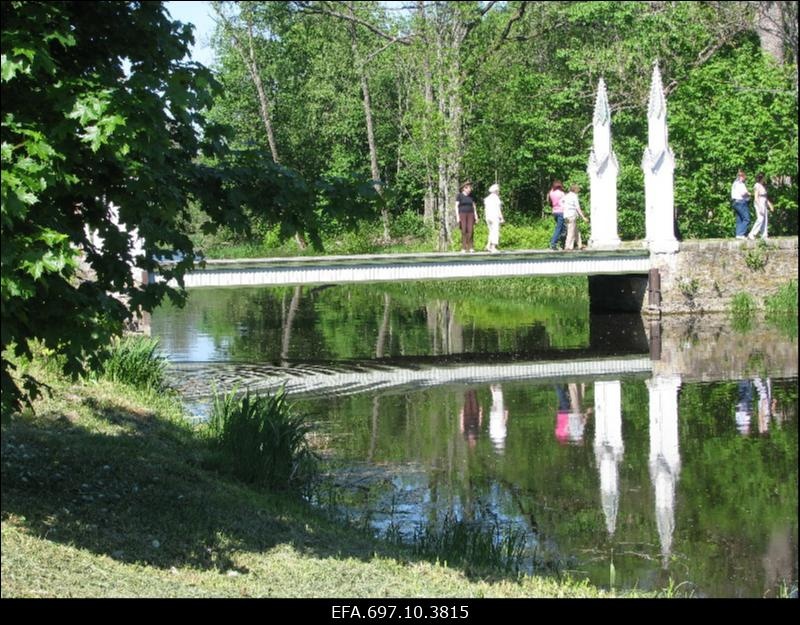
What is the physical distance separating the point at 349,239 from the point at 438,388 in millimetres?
22056

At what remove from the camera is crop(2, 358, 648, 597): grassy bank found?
773cm

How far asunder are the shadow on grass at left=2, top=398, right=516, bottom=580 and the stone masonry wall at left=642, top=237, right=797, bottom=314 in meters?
19.5

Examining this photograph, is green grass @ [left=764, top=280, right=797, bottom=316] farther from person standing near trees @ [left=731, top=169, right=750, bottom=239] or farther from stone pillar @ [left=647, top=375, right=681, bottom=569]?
stone pillar @ [left=647, top=375, right=681, bottom=569]

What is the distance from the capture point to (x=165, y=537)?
8766mm

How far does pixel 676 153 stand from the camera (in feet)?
121

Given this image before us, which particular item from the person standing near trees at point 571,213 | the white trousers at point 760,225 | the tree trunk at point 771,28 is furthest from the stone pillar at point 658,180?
the tree trunk at point 771,28

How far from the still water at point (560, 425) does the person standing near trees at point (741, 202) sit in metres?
3.26

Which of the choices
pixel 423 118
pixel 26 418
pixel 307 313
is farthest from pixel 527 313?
pixel 26 418

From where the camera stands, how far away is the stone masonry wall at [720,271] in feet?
97.2

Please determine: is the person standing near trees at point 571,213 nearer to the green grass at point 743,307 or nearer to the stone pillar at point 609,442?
the green grass at point 743,307

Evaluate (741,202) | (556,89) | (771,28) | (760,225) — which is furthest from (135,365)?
(556,89)

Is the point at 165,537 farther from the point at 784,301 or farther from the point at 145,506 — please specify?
the point at 784,301

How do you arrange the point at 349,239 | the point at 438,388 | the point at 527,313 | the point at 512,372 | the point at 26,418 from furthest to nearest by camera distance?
the point at 349,239
the point at 527,313
the point at 512,372
the point at 438,388
the point at 26,418

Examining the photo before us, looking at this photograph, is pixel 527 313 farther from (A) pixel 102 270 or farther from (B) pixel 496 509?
(A) pixel 102 270
